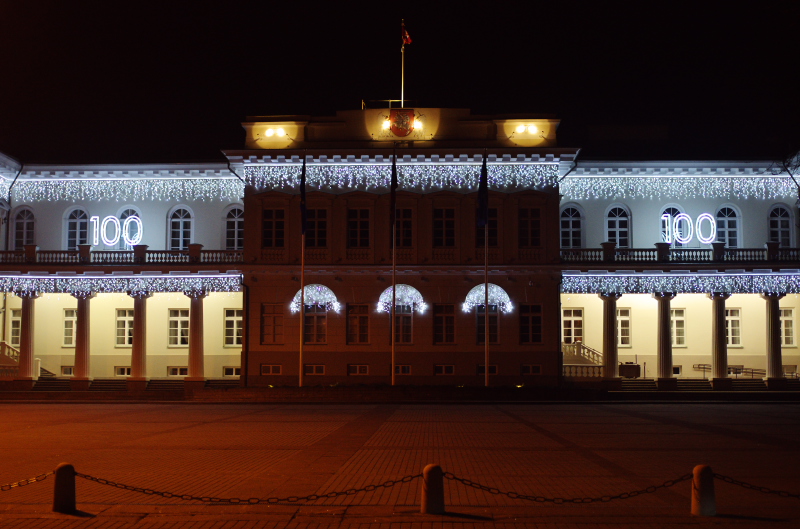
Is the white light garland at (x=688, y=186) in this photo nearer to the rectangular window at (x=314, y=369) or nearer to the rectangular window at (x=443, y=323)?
the rectangular window at (x=443, y=323)

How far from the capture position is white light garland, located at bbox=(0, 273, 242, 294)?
38062 mm

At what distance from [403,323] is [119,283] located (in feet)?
46.4

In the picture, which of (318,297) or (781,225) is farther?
(781,225)

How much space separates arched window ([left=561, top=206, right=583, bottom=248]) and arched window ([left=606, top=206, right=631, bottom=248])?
1443 mm

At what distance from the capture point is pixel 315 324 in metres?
38.4

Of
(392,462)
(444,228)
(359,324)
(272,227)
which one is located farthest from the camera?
(272,227)

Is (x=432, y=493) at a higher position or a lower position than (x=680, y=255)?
lower

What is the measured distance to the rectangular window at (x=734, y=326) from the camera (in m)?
40.7

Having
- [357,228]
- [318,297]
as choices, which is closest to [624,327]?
[357,228]

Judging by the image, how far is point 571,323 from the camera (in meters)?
40.9

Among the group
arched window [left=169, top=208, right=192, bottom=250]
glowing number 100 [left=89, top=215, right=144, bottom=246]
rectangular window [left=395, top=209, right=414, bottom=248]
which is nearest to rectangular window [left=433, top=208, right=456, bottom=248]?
rectangular window [left=395, top=209, right=414, bottom=248]

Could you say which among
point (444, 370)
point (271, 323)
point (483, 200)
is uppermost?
point (483, 200)

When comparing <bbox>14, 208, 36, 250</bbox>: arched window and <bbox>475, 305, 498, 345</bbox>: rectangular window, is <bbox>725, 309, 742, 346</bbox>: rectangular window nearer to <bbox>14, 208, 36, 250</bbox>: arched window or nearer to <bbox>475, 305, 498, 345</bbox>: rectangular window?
<bbox>475, 305, 498, 345</bbox>: rectangular window

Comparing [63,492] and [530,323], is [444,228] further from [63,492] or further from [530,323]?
[63,492]
